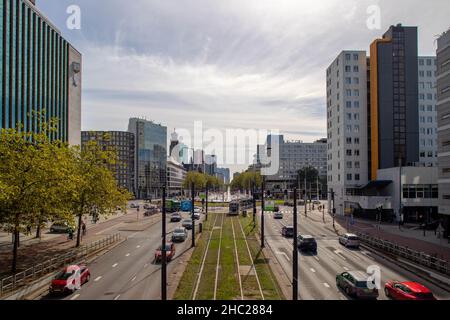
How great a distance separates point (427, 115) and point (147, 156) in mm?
120711

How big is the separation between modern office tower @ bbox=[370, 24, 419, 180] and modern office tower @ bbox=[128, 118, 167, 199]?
351ft

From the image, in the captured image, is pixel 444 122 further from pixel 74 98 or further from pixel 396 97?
pixel 74 98

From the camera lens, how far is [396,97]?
228ft

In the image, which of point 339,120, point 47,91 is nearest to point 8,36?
point 47,91

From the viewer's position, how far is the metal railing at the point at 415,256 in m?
26.5

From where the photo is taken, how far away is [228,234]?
4578cm

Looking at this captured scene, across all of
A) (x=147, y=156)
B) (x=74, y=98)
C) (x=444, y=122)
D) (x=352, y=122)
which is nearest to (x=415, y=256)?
(x=444, y=122)

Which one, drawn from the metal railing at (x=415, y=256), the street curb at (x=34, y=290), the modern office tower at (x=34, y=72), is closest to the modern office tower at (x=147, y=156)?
the modern office tower at (x=34, y=72)

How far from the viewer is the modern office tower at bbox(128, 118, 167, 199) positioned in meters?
162

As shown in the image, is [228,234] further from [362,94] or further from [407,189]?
[362,94]

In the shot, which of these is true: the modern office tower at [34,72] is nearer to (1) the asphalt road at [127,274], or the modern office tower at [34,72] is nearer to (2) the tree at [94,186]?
(2) the tree at [94,186]

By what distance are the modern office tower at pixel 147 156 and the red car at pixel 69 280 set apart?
444 ft
